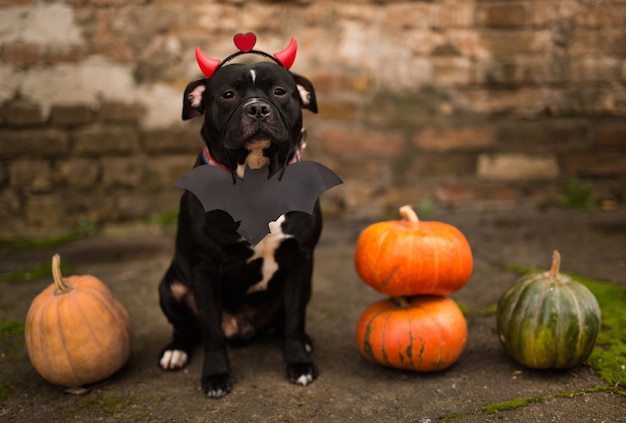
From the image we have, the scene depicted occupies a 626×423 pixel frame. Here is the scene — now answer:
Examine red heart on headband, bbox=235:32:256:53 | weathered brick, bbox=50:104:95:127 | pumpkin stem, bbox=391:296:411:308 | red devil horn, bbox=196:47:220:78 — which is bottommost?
pumpkin stem, bbox=391:296:411:308

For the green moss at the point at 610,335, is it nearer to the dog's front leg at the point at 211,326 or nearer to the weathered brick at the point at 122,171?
the dog's front leg at the point at 211,326

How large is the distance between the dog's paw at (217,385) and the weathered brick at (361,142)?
2.87 metres

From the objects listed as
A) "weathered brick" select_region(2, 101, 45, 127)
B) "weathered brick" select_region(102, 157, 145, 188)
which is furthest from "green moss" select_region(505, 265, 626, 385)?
"weathered brick" select_region(2, 101, 45, 127)

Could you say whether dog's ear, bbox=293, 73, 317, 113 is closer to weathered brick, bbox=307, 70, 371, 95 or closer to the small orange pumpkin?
the small orange pumpkin

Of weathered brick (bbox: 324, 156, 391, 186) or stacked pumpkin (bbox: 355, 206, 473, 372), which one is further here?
weathered brick (bbox: 324, 156, 391, 186)

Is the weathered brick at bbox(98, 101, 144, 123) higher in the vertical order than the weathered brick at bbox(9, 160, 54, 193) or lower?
higher

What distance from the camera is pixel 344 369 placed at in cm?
266

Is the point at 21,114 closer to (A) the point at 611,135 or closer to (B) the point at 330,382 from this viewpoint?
(B) the point at 330,382

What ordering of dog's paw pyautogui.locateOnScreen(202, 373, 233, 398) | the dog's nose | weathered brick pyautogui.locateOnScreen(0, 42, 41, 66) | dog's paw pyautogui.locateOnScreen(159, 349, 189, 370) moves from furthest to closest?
weathered brick pyautogui.locateOnScreen(0, 42, 41, 66) → dog's paw pyautogui.locateOnScreen(159, 349, 189, 370) → dog's paw pyautogui.locateOnScreen(202, 373, 233, 398) → the dog's nose

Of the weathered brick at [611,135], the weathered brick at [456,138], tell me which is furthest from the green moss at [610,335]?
the weathered brick at [611,135]

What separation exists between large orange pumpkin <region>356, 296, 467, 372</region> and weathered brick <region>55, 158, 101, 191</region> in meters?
3.14

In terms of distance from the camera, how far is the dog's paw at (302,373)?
2.52m

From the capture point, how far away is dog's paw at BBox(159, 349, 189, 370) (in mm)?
2684

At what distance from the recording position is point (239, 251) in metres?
2.43
